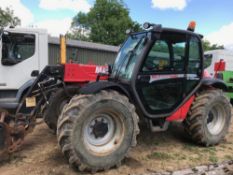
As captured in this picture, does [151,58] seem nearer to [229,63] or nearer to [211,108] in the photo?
[211,108]

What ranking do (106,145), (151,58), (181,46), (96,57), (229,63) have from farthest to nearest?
(96,57), (229,63), (181,46), (151,58), (106,145)

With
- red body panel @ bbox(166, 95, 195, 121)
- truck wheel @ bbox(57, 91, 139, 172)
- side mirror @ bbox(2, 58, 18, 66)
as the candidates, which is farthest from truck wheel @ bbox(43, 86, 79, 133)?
side mirror @ bbox(2, 58, 18, 66)

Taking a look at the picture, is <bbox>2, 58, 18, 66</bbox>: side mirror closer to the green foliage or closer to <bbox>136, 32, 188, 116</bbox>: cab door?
<bbox>136, 32, 188, 116</bbox>: cab door

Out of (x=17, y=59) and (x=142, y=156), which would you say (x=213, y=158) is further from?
(x=17, y=59)

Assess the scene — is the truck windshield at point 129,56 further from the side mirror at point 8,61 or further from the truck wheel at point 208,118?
the side mirror at point 8,61

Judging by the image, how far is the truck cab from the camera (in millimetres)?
7812

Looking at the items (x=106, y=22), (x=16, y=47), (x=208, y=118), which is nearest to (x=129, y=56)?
(x=208, y=118)

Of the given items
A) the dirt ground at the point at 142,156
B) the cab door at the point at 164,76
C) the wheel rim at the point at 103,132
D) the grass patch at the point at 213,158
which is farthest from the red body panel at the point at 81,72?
the grass patch at the point at 213,158

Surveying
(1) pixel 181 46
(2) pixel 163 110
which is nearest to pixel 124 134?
(2) pixel 163 110

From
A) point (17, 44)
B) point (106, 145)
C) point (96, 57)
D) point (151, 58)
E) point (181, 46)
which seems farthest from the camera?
point (96, 57)

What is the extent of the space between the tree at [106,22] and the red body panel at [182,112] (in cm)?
3474

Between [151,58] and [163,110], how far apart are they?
95 cm

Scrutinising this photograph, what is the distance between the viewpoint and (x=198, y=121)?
18.5 feet

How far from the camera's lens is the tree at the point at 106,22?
41281 mm
